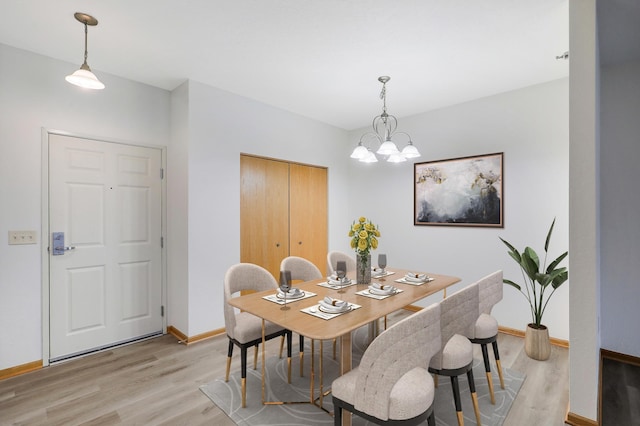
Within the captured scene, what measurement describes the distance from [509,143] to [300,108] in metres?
2.45

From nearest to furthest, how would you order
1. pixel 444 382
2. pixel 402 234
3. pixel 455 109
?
pixel 444 382 < pixel 455 109 < pixel 402 234

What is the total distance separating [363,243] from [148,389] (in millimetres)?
1956

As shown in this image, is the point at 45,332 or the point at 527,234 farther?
the point at 527,234

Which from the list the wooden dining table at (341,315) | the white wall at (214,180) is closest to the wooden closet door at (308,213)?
the white wall at (214,180)

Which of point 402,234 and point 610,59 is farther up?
point 610,59

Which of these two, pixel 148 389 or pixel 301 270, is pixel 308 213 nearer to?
pixel 301 270

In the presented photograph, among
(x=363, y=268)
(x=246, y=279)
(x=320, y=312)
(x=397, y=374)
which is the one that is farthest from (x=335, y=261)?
(x=397, y=374)

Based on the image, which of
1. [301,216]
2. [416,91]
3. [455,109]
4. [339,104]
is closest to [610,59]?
[455,109]

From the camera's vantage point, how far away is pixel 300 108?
4.02 meters

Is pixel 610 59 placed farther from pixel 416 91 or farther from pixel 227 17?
pixel 227 17

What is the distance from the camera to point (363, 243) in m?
2.45

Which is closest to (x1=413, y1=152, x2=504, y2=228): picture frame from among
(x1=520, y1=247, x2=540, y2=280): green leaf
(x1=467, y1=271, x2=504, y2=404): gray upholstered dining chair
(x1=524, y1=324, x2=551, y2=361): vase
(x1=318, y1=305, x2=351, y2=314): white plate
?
(x1=520, y1=247, x2=540, y2=280): green leaf

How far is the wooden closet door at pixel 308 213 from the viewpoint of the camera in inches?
167

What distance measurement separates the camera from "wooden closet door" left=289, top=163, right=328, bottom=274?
425cm
